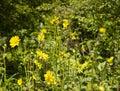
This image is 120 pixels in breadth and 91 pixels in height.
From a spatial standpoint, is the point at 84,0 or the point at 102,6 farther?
the point at 84,0

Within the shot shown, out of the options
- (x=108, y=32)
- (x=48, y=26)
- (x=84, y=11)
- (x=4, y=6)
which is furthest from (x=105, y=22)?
(x=4, y=6)

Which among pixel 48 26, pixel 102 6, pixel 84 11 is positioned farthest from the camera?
pixel 48 26

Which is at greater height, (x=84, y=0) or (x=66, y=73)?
(x=84, y=0)

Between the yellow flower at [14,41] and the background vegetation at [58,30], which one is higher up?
the background vegetation at [58,30]

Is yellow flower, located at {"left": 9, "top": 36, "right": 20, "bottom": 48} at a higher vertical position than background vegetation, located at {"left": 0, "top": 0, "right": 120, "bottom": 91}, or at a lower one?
lower

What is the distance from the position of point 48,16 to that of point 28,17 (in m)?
0.31

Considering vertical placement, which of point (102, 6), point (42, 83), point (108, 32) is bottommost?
point (42, 83)

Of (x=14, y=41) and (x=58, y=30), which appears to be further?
(x=58, y=30)

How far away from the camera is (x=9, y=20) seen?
4789mm

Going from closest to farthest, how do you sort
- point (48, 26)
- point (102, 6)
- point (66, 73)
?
1. point (66, 73)
2. point (102, 6)
3. point (48, 26)

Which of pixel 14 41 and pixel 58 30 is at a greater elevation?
pixel 58 30

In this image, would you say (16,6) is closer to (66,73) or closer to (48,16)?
(48,16)

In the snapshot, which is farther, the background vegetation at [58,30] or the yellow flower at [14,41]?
the background vegetation at [58,30]

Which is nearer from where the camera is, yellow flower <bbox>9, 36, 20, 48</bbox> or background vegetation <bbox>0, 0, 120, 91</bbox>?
yellow flower <bbox>9, 36, 20, 48</bbox>
